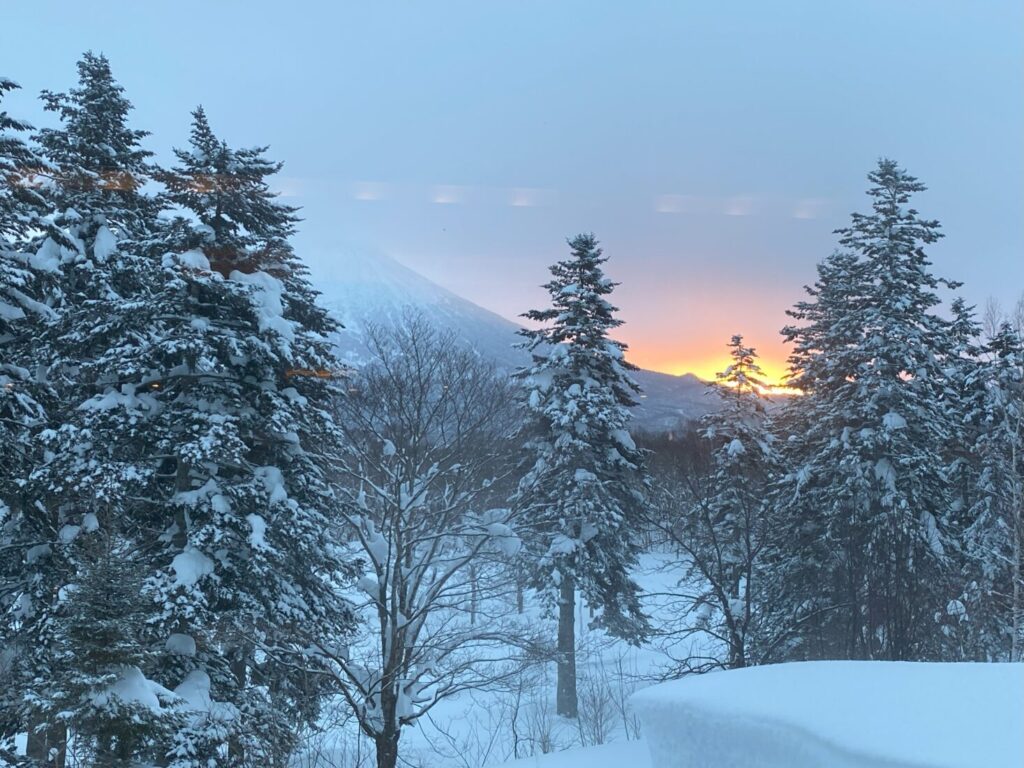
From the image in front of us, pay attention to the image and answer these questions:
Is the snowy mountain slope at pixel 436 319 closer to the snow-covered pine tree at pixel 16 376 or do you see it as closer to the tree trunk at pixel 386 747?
the snow-covered pine tree at pixel 16 376

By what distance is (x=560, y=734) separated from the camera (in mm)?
20312

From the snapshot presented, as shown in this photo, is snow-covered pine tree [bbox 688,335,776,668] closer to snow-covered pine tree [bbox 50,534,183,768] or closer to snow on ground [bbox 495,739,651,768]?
snow on ground [bbox 495,739,651,768]

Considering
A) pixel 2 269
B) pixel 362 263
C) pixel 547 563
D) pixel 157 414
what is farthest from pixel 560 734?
pixel 362 263

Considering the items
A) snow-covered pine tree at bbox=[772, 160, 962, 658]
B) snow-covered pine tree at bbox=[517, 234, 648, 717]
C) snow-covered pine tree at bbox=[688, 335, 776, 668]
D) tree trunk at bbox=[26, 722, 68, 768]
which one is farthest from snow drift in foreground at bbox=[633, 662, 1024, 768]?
snow-covered pine tree at bbox=[688, 335, 776, 668]

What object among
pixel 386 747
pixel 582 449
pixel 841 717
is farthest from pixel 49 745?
pixel 582 449

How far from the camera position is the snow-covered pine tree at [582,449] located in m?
20.3

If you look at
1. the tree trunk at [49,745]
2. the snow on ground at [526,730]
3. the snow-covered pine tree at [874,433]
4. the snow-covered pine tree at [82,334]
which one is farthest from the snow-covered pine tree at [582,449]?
the tree trunk at [49,745]

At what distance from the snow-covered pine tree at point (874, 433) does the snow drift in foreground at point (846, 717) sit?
36.7 ft

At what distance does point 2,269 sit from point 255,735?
297 inches

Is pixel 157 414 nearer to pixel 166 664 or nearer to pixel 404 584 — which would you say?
pixel 166 664

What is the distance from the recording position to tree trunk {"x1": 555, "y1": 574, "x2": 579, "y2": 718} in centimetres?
2119

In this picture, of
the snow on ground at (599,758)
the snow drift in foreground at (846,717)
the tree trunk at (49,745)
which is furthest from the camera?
the snow on ground at (599,758)

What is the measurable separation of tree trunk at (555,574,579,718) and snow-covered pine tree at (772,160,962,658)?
19.5 feet

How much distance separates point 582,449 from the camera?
67.3ft
